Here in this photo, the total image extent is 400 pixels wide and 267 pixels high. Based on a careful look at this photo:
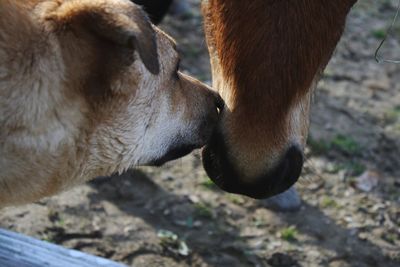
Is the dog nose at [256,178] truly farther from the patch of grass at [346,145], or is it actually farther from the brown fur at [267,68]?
the patch of grass at [346,145]

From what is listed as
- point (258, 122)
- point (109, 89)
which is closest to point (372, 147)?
point (258, 122)

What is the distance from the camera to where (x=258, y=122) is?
10.0ft

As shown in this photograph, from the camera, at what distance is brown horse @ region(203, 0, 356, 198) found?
3.06 metres

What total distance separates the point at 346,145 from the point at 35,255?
8.95 ft

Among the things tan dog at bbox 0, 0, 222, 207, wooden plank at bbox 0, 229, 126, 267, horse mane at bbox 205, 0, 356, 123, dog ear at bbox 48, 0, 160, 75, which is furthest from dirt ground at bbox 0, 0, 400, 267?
dog ear at bbox 48, 0, 160, 75

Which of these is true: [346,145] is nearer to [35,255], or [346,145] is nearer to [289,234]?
[289,234]

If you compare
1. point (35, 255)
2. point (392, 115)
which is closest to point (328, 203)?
point (392, 115)

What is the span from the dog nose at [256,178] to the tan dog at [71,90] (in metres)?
0.52

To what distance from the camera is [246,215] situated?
14.6ft

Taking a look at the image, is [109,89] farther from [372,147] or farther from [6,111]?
[372,147]

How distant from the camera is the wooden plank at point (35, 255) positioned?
3.08 m

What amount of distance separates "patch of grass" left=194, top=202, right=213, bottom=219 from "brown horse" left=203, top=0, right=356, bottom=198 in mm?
1172

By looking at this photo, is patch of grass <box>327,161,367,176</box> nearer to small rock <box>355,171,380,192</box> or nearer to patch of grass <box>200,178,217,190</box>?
small rock <box>355,171,380,192</box>

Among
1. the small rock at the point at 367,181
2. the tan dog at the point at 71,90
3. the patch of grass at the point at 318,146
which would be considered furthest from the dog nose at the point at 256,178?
the patch of grass at the point at 318,146
